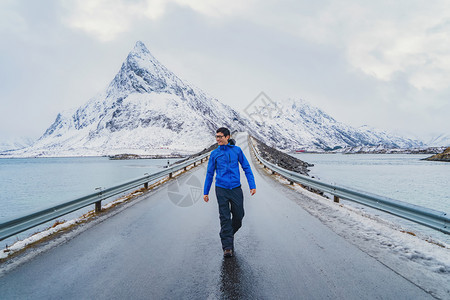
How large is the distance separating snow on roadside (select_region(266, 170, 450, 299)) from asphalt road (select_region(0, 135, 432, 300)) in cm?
20

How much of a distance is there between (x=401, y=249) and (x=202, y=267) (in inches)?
132

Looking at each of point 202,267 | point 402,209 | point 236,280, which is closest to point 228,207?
point 202,267

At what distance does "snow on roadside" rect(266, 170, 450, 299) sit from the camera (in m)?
3.67

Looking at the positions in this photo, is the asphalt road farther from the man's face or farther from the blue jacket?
the man's face

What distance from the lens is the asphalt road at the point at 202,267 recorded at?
3342 millimetres

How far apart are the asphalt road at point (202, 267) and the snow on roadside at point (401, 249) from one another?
195 mm

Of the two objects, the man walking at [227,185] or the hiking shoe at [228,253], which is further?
the man walking at [227,185]

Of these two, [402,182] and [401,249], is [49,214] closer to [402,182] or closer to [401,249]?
[401,249]

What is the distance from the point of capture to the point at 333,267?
4023mm

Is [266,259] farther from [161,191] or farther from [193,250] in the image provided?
[161,191]

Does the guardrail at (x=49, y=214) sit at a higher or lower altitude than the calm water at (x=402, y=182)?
higher

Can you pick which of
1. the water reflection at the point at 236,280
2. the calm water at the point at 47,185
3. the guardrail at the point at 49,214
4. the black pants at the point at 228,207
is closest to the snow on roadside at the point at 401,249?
the water reflection at the point at 236,280

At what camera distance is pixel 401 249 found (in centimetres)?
484

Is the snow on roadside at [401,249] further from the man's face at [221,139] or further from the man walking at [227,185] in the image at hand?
the man's face at [221,139]
